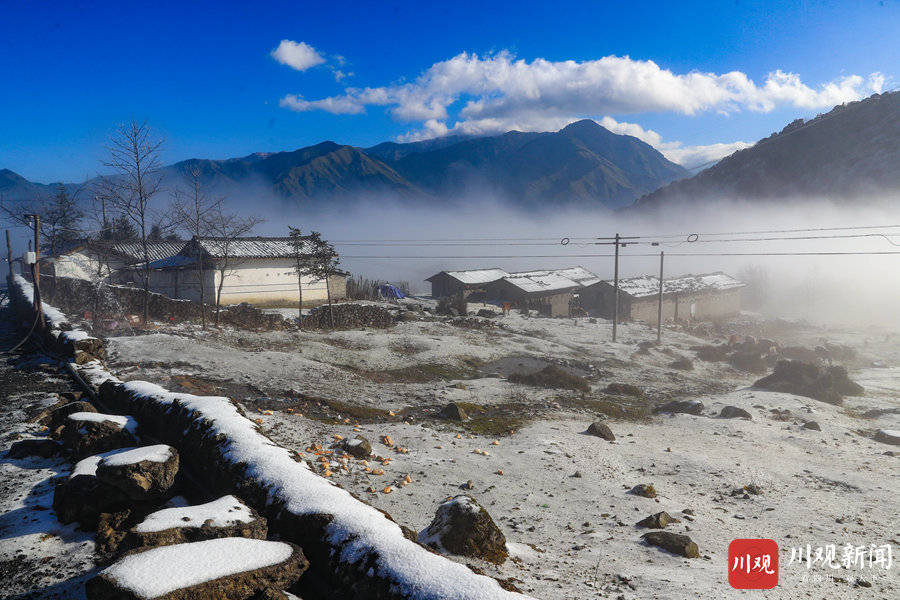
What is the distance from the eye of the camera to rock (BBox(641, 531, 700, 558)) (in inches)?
257

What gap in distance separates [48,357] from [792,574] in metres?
16.1

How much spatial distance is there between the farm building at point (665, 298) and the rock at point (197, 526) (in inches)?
1664

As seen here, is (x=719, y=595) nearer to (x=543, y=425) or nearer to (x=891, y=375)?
(x=543, y=425)

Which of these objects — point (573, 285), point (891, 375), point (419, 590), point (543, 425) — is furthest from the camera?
point (573, 285)

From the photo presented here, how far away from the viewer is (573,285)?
47219 millimetres

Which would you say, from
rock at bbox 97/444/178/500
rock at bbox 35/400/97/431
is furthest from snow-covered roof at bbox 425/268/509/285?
rock at bbox 97/444/178/500

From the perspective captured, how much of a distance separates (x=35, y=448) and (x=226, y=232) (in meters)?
24.9

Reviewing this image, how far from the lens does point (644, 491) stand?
870 cm

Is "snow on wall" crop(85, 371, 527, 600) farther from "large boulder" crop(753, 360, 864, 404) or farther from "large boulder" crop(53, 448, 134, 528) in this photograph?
"large boulder" crop(753, 360, 864, 404)

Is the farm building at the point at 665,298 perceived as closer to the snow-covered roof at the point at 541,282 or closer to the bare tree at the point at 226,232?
the snow-covered roof at the point at 541,282

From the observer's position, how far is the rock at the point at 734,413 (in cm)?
1579

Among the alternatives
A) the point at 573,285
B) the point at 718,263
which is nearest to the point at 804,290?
the point at 718,263

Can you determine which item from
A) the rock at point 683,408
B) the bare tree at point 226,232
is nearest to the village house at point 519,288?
the bare tree at point 226,232

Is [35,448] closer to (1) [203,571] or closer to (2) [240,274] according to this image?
(1) [203,571]
